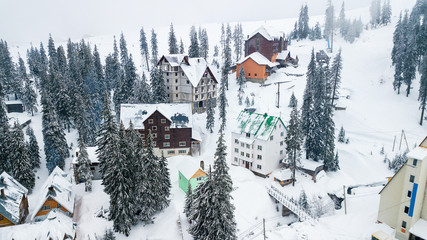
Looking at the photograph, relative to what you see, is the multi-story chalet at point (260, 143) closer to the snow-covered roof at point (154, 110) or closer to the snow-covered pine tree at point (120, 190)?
the snow-covered roof at point (154, 110)

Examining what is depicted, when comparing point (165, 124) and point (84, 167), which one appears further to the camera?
point (165, 124)

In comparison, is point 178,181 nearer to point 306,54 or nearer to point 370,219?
point 370,219

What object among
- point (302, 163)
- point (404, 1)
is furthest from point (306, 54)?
point (404, 1)

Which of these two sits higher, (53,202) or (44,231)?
(53,202)

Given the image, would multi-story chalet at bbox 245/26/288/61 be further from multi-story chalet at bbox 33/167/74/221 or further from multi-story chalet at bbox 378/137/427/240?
multi-story chalet at bbox 33/167/74/221

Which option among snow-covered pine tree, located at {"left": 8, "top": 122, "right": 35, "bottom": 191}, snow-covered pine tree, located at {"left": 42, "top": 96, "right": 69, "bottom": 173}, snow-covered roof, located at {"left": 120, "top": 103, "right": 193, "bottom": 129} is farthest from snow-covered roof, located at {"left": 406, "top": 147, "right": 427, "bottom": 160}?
snow-covered pine tree, located at {"left": 42, "top": 96, "right": 69, "bottom": 173}

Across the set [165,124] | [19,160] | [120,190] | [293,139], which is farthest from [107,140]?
[293,139]

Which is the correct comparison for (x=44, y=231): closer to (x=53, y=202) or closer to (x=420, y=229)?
(x=53, y=202)

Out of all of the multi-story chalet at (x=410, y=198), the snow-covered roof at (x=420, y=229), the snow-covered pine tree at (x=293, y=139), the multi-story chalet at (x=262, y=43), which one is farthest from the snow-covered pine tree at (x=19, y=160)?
the multi-story chalet at (x=262, y=43)
